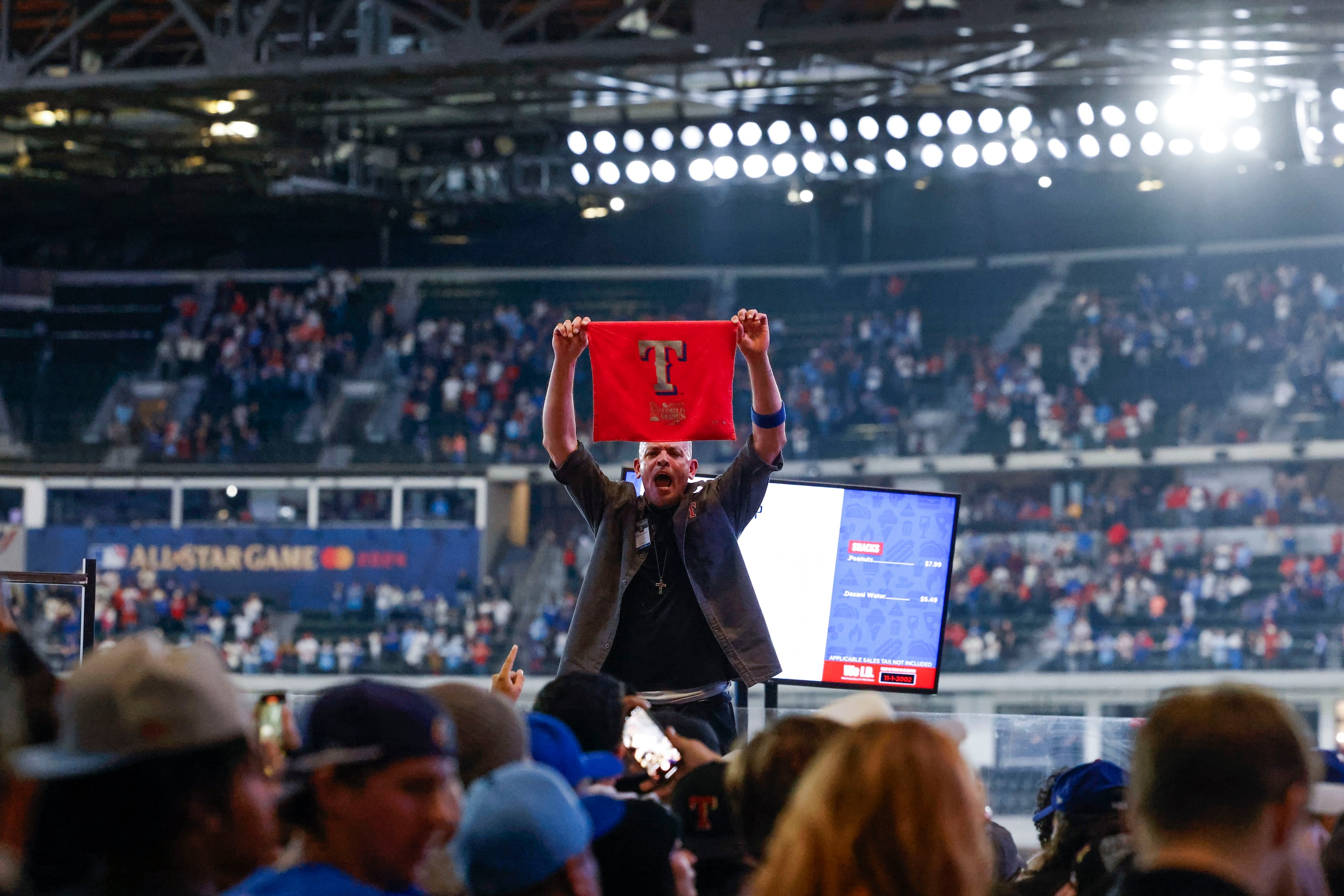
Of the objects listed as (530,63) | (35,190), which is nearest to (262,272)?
(35,190)

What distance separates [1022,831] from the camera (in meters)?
7.98

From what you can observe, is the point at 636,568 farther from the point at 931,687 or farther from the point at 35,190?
the point at 35,190

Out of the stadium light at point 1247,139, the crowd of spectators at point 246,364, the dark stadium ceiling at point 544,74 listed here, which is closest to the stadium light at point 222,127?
the dark stadium ceiling at point 544,74

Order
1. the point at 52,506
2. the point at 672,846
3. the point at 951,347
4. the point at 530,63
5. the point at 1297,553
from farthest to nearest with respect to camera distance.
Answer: the point at 951,347
the point at 52,506
the point at 1297,553
the point at 530,63
the point at 672,846

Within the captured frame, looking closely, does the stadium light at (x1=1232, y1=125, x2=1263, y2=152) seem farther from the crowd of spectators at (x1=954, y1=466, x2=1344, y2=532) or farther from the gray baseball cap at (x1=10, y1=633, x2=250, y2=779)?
the gray baseball cap at (x1=10, y1=633, x2=250, y2=779)

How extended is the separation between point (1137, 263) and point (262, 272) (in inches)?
553

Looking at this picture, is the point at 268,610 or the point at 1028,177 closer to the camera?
the point at 268,610

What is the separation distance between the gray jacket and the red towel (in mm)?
211

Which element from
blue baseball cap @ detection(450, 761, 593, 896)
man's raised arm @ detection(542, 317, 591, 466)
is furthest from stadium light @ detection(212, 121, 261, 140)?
blue baseball cap @ detection(450, 761, 593, 896)

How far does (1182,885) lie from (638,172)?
1402cm

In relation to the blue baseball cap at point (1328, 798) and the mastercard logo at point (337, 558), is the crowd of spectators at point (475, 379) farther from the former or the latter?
the blue baseball cap at point (1328, 798)

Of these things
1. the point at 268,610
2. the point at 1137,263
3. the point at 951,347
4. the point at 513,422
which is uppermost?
the point at 1137,263

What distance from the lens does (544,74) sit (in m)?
12.1

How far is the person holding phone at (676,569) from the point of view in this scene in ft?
13.6
